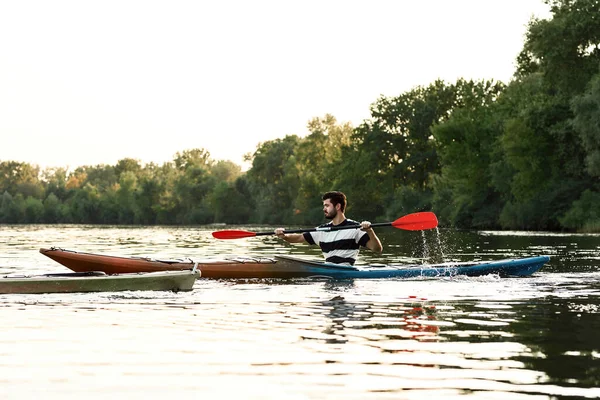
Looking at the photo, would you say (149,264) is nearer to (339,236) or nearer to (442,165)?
(339,236)

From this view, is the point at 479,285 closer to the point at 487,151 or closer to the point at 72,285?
the point at 72,285

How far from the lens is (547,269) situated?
1784cm

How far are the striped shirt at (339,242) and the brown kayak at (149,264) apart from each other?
0.81 meters

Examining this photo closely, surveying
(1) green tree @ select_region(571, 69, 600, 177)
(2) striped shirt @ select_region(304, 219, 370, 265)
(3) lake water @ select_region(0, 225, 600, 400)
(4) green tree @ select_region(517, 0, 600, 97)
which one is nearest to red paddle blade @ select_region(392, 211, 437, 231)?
(2) striped shirt @ select_region(304, 219, 370, 265)

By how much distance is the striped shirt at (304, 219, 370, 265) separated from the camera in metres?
14.7

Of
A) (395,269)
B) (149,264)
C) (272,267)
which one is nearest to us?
(149,264)

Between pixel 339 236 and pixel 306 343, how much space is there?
6.65 m

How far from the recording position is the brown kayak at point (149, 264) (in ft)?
48.2

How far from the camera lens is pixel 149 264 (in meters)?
14.7

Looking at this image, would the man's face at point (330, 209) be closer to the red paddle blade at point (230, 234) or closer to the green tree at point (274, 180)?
the red paddle blade at point (230, 234)

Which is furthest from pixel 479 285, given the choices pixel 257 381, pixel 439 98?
pixel 439 98

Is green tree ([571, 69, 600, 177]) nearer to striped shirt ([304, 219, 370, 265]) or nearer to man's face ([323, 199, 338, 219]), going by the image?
striped shirt ([304, 219, 370, 265])

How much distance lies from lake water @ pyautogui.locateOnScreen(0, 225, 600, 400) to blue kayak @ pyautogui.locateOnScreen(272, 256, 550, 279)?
0.98 metres

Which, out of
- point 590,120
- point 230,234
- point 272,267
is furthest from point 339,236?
point 590,120
